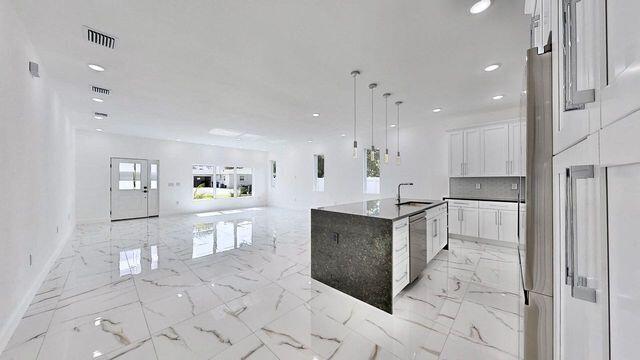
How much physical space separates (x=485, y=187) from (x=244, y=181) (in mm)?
9022

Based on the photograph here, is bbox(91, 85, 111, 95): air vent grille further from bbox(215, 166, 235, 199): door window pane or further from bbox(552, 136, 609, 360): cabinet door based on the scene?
bbox(215, 166, 235, 199): door window pane

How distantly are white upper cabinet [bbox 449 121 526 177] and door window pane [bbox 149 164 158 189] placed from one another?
9.13 metres

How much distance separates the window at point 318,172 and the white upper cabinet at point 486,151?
488 cm

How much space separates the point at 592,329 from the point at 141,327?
2.92 meters

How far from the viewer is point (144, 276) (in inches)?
126

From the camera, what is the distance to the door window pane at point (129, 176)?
749cm

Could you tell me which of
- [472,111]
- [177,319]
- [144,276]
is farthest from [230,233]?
[472,111]

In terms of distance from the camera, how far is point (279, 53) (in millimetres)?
2732

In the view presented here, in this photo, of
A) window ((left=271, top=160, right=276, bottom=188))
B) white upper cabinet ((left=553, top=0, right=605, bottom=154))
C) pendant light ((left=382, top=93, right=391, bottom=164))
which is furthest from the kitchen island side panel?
window ((left=271, top=160, right=276, bottom=188))

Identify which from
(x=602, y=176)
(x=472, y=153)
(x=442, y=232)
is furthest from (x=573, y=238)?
(x=472, y=153)

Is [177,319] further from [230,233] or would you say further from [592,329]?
[230,233]

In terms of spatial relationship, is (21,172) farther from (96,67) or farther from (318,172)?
(318,172)

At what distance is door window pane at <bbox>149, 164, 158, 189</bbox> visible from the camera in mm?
8062

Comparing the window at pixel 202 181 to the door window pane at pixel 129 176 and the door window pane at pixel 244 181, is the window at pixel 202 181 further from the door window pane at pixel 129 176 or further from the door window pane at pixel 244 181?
the door window pane at pixel 129 176
